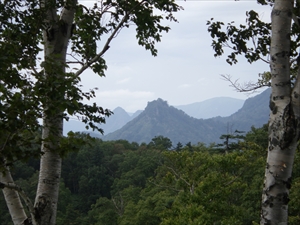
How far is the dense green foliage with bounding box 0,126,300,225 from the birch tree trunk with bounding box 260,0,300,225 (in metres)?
1.45

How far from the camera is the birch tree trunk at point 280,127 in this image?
8.82 ft

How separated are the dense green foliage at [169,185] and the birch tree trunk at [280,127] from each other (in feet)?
4.75

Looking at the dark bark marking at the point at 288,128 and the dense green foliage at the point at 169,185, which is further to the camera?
the dense green foliage at the point at 169,185

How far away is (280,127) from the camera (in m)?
2.74

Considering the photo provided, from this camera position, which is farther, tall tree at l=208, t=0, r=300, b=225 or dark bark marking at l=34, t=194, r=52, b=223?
dark bark marking at l=34, t=194, r=52, b=223

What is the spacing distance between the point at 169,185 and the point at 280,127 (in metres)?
14.9

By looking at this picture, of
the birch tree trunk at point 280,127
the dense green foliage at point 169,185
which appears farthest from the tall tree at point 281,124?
the dense green foliage at point 169,185

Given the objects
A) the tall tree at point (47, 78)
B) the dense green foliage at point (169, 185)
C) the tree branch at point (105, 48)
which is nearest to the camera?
the tall tree at point (47, 78)

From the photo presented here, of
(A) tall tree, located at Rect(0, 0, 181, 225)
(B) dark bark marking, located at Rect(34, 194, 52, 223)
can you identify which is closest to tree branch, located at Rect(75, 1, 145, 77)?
(A) tall tree, located at Rect(0, 0, 181, 225)

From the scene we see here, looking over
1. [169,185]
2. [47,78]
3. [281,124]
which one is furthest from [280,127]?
[169,185]

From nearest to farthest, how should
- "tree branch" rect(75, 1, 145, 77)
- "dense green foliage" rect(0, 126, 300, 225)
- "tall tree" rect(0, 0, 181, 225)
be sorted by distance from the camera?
"tall tree" rect(0, 0, 181, 225) < "tree branch" rect(75, 1, 145, 77) < "dense green foliage" rect(0, 126, 300, 225)

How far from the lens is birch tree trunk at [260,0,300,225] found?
2688mm

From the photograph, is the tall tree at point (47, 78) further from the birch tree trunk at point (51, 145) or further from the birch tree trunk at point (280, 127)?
the birch tree trunk at point (280, 127)

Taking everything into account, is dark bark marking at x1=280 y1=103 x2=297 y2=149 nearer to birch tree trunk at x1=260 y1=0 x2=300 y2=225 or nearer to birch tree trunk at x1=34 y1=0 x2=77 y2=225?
birch tree trunk at x1=260 y1=0 x2=300 y2=225
